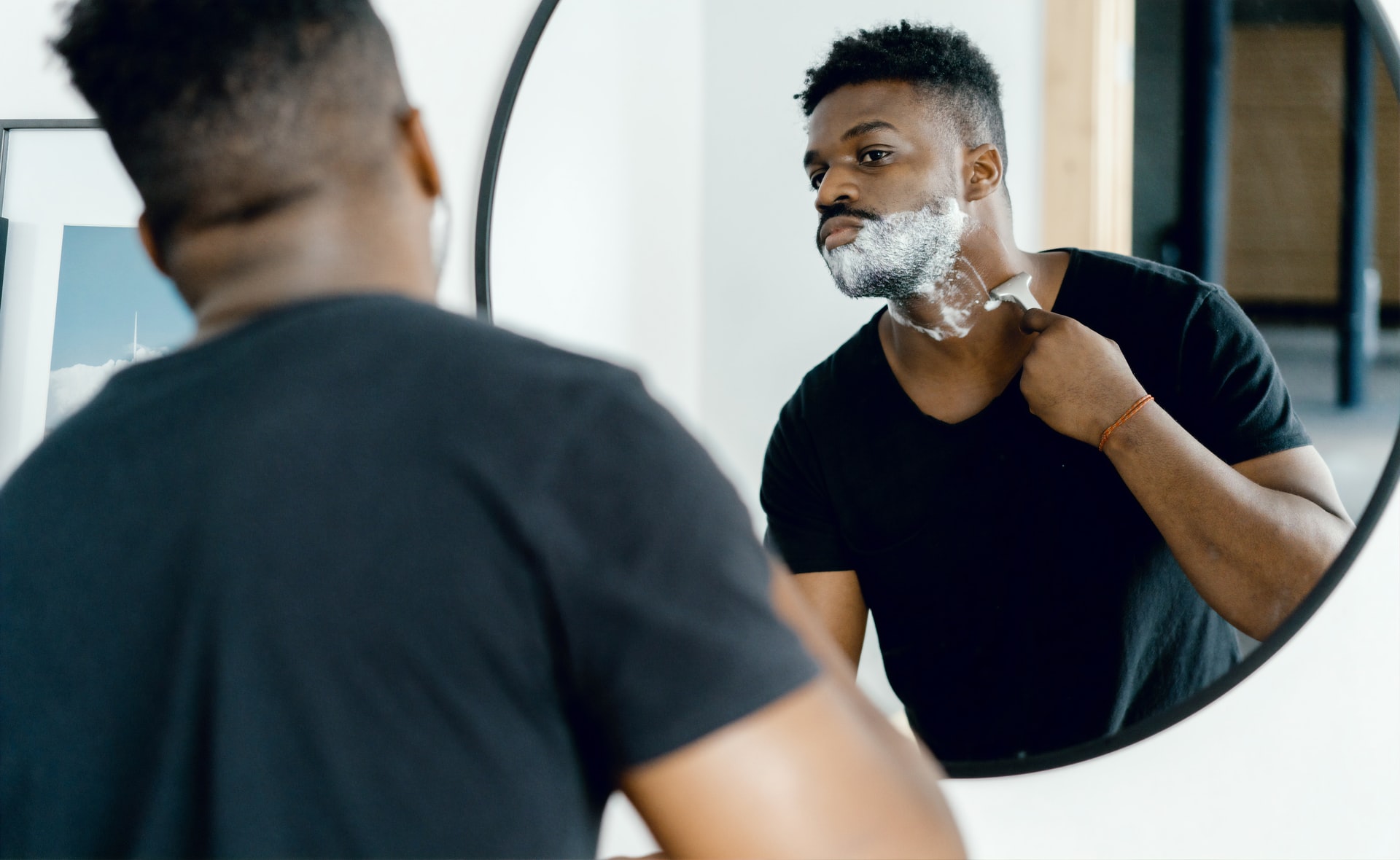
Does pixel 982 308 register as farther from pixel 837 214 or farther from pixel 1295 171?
pixel 1295 171

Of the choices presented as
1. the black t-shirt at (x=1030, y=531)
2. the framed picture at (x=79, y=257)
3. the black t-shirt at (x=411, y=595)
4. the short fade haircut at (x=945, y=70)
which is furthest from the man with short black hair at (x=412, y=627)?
the framed picture at (x=79, y=257)

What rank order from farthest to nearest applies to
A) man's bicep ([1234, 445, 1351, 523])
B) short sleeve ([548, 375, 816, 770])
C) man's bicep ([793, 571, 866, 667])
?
1. man's bicep ([793, 571, 866, 667])
2. man's bicep ([1234, 445, 1351, 523])
3. short sleeve ([548, 375, 816, 770])

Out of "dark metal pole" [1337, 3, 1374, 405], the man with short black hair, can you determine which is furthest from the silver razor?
the man with short black hair

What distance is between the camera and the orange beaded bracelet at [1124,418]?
0.78 metres

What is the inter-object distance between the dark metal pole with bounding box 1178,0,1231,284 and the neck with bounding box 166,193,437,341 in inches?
25.4

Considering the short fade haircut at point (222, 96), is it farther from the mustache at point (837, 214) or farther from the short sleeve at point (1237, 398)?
the short sleeve at point (1237, 398)

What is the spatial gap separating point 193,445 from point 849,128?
61 cm

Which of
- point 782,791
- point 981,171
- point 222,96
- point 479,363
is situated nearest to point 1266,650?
point 981,171

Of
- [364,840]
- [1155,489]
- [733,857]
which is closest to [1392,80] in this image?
[1155,489]

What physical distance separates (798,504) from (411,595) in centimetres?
56

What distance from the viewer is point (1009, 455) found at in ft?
2.68

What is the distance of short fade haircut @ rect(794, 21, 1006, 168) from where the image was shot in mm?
817

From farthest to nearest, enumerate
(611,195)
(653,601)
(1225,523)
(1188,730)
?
(611,195), (1188,730), (1225,523), (653,601)

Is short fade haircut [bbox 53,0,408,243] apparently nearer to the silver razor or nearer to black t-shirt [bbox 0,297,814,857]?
black t-shirt [bbox 0,297,814,857]
